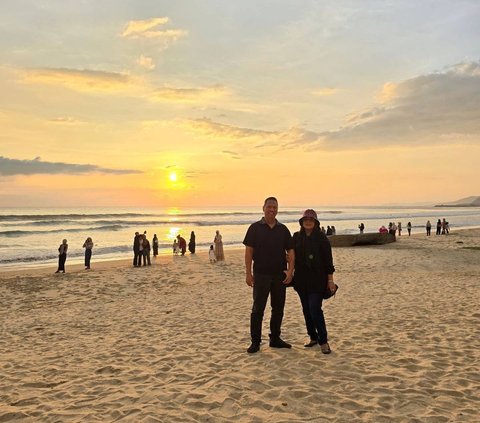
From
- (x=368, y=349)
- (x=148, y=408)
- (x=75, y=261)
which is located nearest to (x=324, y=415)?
(x=148, y=408)

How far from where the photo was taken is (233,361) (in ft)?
19.1

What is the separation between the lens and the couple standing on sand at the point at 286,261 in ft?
19.3

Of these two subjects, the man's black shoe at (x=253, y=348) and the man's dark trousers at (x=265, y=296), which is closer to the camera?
the man's dark trousers at (x=265, y=296)

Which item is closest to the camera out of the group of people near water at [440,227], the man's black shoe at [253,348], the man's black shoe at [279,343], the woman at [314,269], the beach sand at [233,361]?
the beach sand at [233,361]

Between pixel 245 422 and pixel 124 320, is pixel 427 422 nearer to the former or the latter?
pixel 245 422

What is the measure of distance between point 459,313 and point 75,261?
23.2 metres

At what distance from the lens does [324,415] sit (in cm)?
414

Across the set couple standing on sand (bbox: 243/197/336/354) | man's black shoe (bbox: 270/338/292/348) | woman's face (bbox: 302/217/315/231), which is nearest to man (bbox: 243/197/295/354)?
couple standing on sand (bbox: 243/197/336/354)

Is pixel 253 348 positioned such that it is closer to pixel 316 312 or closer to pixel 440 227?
pixel 316 312

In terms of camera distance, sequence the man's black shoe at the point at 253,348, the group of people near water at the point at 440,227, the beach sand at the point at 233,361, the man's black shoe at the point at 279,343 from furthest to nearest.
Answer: the group of people near water at the point at 440,227 < the man's black shoe at the point at 279,343 < the man's black shoe at the point at 253,348 < the beach sand at the point at 233,361

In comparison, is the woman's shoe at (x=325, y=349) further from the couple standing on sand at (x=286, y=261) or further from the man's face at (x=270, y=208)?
the man's face at (x=270, y=208)

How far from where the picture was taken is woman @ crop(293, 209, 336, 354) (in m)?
5.86

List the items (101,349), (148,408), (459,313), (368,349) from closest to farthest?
(148,408) < (368,349) < (101,349) < (459,313)

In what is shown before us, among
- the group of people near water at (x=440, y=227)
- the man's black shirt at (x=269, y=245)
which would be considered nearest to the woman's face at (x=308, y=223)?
the man's black shirt at (x=269, y=245)
